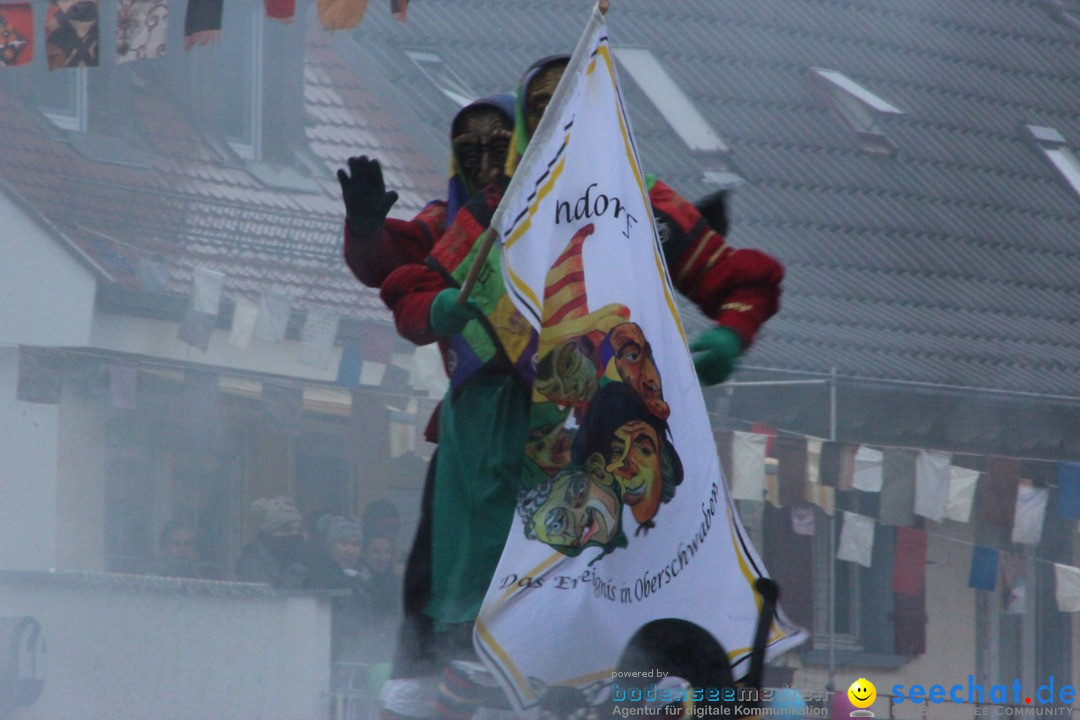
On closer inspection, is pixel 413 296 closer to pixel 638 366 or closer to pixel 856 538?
pixel 638 366

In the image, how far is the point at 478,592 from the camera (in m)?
2.69

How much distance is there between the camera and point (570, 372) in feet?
8.28

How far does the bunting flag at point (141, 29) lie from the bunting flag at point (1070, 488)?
5110 millimetres

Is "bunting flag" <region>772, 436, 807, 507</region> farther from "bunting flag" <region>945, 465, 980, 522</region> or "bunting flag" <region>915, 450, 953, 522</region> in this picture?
"bunting flag" <region>945, 465, 980, 522</region>

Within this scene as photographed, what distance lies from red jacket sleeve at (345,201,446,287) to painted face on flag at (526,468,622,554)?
55 centimetres

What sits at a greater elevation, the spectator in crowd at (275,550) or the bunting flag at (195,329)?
the bunting flag at (195,329)

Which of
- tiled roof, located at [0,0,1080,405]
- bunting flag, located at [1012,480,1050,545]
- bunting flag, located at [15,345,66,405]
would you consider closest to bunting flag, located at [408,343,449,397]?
tiled roof, located at [0,0,1080,405]

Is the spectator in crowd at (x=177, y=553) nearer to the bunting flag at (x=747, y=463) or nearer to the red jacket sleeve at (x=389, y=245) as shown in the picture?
the bunting flag at (x=747, y=463)

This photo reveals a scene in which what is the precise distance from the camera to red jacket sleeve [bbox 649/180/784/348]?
9.05ft

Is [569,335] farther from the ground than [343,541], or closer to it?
farther from the ground

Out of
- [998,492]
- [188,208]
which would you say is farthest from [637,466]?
[998,492]

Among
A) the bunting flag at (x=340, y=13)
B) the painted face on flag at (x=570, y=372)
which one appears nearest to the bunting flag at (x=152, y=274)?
the bunting flag at (x=340, y=13)

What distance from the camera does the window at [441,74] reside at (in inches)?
373

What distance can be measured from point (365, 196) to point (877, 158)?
813 centimetres
